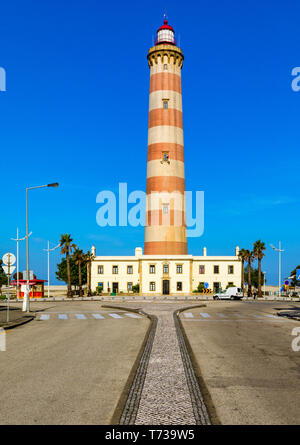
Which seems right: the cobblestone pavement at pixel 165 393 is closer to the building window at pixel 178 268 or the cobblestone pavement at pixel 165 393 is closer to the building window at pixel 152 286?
the building window at pixel 178 268

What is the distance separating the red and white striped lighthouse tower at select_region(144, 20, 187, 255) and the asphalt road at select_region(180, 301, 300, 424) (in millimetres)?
43573

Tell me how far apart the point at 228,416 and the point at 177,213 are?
55761 mm

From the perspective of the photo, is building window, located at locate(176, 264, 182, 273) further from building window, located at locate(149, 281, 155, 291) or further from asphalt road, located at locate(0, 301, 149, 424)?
asphalt road, located at locate(0, 301, 149, 424)

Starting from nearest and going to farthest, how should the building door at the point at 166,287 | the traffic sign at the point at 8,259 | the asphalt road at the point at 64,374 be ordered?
the asphalt road at the point at 64,374 < the traffic sign at the point at 8,259 < the building door at the point at 166,287

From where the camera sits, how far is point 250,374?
10.5 meters

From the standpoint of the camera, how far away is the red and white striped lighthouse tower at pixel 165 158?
62.6 metres

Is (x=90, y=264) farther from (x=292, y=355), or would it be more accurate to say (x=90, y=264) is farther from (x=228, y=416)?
(x=228, y=416)

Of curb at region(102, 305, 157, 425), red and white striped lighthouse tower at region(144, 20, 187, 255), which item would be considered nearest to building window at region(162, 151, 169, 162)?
red and white striped lighthouse tower at region(144, 20, 187, 255)

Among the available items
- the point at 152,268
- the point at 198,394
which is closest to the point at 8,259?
the point at 198,394

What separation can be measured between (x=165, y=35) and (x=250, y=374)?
64674 millimetres

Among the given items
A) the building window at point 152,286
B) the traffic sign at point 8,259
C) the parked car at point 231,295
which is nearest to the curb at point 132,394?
the traffic sign at point 8,259

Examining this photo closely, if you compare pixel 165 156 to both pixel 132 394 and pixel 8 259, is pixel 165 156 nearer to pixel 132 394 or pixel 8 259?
pixel 8 259

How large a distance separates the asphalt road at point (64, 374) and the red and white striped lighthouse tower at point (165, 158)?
43940 mm
